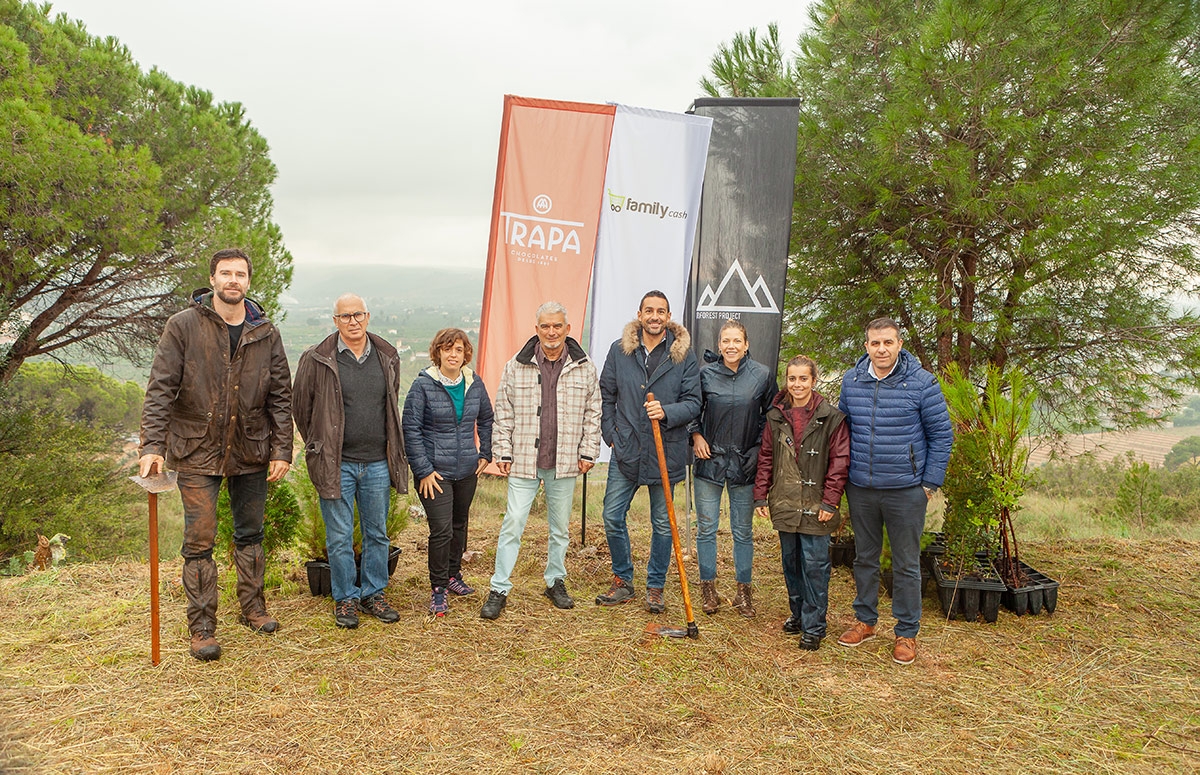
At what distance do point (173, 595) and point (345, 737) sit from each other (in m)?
2.42

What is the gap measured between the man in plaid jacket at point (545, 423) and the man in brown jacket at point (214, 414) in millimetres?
1252

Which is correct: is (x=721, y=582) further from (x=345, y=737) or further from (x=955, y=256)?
(x=955, y=256)

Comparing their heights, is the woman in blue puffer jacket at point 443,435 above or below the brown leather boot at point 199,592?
above

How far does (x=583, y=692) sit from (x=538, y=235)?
3409 mm

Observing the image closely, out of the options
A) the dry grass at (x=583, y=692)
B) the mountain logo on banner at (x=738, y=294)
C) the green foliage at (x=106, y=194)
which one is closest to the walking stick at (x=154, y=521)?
the dry grass at (x=583, y=692)

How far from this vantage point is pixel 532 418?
4.16 meters

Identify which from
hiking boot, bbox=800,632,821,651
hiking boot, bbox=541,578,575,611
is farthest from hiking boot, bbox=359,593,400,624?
hiking boot, bbox=800,632,821,651

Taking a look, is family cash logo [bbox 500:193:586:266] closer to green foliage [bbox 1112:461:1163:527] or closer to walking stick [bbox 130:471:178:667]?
walking stick [bbox 130:471:178:667]

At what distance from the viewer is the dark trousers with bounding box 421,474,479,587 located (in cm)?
406

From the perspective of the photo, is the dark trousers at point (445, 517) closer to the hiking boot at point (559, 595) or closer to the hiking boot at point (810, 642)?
the hiking boot at point (559, 595)

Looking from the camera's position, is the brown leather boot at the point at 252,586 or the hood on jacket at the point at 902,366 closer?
the hood on jacket at the point at 902,366

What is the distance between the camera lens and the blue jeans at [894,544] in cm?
357

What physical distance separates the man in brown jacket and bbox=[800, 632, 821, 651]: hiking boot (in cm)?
304

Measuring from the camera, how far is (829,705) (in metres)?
3.19
